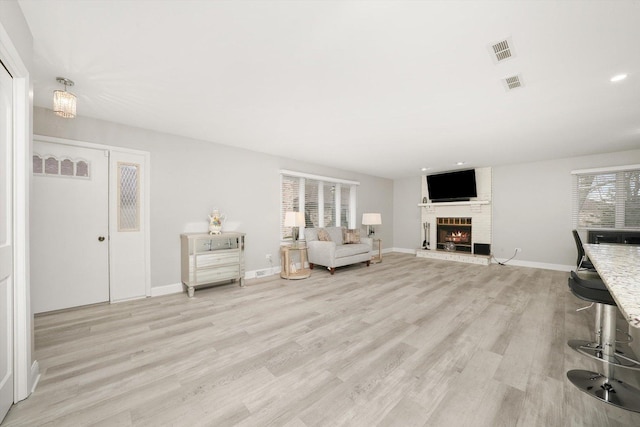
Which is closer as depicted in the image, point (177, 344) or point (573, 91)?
point (177, 344)

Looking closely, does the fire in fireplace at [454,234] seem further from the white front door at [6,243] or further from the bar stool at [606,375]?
the white front door at [6,243]

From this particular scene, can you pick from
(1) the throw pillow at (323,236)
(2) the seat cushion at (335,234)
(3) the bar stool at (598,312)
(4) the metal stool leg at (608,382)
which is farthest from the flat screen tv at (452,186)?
(4) the metal stool leg at (608,382)

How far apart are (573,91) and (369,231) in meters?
5.19

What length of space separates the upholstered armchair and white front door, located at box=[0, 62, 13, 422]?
13.4ft

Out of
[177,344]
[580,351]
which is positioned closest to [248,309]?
[177,344]

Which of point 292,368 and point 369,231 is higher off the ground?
point 369,231

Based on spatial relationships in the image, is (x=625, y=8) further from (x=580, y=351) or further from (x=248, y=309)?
(x=248, y=309)

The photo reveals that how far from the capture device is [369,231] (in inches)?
285

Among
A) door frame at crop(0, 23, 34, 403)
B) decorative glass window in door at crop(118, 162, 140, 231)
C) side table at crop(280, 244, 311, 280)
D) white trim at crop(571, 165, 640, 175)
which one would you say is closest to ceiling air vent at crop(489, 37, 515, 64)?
door frame at crop(0, 23, 34, 403)

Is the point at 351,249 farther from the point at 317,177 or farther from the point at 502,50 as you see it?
the point at 502,50

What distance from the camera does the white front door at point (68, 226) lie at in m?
2.92

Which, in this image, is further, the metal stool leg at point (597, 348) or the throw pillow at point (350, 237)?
the throw pillow at point (350, 237)

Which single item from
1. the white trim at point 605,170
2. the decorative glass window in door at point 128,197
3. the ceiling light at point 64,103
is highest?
the ceiling light at point 64,103

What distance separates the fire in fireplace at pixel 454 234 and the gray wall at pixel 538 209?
64 centimetres
